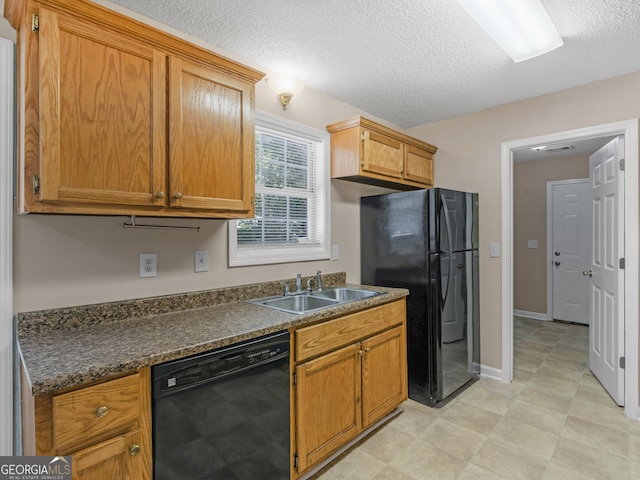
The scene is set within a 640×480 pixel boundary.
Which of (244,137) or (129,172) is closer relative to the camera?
(129,172)

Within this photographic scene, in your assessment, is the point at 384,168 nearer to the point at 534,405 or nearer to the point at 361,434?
the point at 361,434

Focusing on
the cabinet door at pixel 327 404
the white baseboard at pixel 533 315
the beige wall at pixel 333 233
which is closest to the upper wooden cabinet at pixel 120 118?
the beige wall at pixel 333 233

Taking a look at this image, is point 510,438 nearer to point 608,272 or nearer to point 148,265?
point 608,272

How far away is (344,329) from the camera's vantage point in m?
1.98

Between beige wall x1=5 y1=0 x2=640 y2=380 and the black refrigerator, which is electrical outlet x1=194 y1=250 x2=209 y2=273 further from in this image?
the black refrigerator

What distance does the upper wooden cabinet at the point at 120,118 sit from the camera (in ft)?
4.13

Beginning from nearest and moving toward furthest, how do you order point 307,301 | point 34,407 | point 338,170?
point 34,407 < point 307,301 < point 338,170

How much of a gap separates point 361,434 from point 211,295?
4.30 feet

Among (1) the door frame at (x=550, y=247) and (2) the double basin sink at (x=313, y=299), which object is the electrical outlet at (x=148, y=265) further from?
(1) the door frame at (x=550, y=247)

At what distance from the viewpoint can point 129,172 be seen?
1446 mm

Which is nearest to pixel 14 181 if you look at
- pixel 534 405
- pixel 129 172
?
pixel 129 172

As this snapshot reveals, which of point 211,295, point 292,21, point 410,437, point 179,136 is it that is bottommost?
point 410,437

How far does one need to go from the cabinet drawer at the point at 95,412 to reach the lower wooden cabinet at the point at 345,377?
76 centimetres

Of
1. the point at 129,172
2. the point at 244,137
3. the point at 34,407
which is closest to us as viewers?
the point at 34,407
